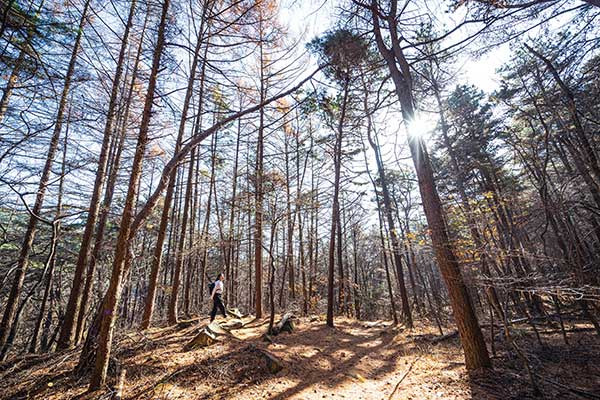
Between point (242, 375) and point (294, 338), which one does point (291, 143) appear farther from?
point (242, 375)

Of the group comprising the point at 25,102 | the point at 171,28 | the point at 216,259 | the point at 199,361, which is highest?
the point at 171,28

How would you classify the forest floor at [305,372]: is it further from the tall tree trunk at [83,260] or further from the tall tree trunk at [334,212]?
the tall tree trunk at [334,212]

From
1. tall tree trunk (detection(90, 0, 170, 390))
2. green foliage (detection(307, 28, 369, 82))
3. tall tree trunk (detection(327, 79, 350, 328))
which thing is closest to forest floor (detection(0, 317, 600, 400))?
tall tree trunk (detection(90, 0, 170, 390))

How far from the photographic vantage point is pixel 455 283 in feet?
14.5

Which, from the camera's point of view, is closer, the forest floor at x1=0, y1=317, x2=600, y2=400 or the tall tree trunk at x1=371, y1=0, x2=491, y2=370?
the forest floor at x1=0, y1=317, x2=600, y2=400

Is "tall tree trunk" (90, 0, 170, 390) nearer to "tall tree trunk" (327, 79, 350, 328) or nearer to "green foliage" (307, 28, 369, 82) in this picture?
"green foliage" (307, 28, 369, 82)

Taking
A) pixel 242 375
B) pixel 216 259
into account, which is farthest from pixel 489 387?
pixel 216 259

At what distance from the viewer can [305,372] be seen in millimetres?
4562

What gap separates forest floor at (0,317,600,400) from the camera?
11.9ft

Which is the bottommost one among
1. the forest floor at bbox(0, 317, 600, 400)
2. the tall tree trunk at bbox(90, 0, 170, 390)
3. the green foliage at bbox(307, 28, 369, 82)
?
the forest floor at bbox(0, 317, 600, 400)

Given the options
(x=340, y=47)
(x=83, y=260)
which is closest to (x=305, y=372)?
(x=83, y=260)

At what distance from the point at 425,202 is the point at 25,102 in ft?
22.9

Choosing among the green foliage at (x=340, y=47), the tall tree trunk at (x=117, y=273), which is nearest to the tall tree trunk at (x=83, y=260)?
the tall tree trunk at (x=117, y=273)

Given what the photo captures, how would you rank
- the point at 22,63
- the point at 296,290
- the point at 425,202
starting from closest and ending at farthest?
the point at 22,63, the point at 425,202, the point at 296,290
